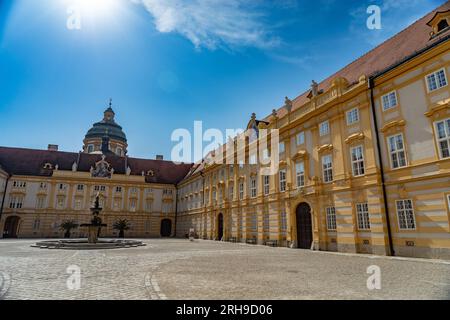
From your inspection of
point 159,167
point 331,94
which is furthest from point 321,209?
point 159,167

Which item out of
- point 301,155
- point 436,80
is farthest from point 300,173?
point 436,80

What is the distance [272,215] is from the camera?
27.2 meters

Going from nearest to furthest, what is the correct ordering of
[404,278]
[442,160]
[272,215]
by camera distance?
[404,278] < [442,160] < [272,215]

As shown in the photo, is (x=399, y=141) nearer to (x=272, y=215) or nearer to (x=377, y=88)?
(x=377, y=88)

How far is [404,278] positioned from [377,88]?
1367cm

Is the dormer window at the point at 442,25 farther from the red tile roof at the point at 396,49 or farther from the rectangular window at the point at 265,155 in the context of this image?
the rectangular window at the point at 265,155

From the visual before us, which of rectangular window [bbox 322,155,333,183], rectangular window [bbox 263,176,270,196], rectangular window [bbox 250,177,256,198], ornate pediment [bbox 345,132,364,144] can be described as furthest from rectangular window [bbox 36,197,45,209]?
ornate pediment [bbox 345,132,364,144]

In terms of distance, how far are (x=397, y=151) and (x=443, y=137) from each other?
2.55 meters

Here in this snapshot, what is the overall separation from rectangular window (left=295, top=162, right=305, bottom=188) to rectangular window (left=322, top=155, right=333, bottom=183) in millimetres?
2202

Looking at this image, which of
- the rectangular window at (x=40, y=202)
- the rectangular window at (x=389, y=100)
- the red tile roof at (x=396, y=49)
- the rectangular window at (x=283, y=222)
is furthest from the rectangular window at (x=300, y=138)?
the rectangular window at (x=40, y=202)

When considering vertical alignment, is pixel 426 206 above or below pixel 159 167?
below

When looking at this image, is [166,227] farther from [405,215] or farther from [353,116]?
[405,215]

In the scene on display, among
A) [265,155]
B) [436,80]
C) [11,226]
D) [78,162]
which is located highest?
[78,162]

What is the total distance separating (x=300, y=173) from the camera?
24625 mm
